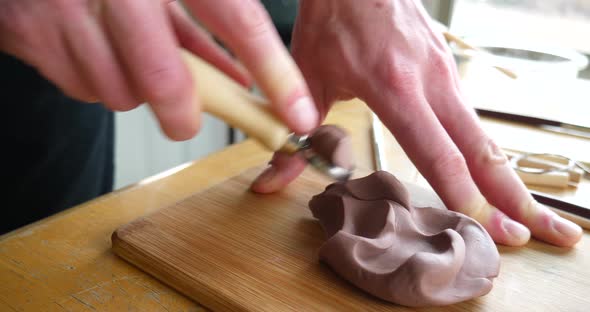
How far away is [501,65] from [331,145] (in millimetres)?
1079

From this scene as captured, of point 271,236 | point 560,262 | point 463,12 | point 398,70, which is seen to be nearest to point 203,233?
point 271,236

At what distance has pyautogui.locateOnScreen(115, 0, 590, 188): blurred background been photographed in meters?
1.66

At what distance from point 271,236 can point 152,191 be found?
1.01 ft

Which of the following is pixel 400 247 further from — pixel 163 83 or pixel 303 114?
pixel 163 83

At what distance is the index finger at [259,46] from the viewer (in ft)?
1.89

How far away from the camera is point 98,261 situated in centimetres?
81

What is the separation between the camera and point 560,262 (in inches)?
34.0

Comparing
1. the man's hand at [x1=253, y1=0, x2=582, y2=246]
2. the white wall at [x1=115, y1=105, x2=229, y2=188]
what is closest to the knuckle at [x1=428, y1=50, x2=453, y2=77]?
the man's hand at [x1=253, y1=0, x2=582, y2=246]

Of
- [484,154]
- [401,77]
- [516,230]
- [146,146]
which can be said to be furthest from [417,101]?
[146,146]

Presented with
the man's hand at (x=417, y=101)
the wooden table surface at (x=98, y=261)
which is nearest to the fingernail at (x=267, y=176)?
the man's hand at (x=417, y=101)

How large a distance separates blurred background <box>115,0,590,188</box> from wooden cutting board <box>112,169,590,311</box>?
0.63 meters

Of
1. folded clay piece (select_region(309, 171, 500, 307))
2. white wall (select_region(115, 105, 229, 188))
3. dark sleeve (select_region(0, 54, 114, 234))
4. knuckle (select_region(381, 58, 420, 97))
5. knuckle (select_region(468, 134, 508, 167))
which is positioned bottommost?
white wall (select_region(115, 105, 229, 188))

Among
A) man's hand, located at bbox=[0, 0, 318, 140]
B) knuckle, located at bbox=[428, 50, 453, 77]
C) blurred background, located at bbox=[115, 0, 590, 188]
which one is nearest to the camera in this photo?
man's hand, located at bbox=[0, 0, 318, 140]

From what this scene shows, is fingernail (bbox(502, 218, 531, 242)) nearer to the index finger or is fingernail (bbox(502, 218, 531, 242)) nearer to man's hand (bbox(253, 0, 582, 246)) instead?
man's hand (bbox(253, 0, 582, 246))
